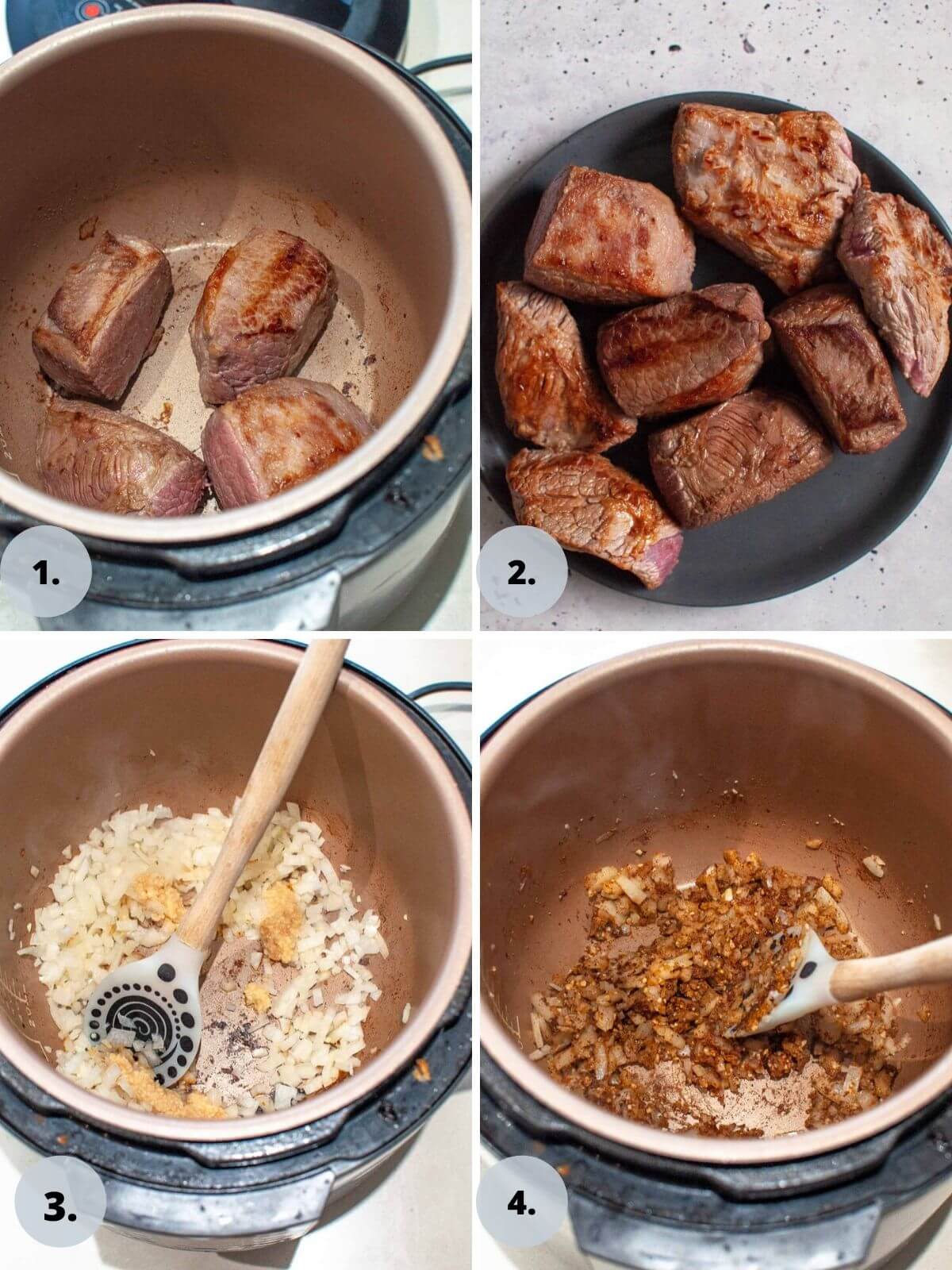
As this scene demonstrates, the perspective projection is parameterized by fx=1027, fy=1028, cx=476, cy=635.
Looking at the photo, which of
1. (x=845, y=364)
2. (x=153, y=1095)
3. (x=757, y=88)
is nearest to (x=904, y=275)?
(x=845, y=364)

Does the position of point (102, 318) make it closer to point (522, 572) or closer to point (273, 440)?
point (273, 440)

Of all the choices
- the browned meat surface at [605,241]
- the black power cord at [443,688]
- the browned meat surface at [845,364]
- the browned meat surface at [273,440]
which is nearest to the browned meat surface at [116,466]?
the browned meat surface at [273,440]

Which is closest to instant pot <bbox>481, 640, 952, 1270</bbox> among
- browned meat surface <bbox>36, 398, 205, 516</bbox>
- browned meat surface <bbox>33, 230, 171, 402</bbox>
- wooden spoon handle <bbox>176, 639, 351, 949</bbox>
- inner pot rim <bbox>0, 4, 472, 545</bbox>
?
wooden spoon handle <bbox>176, 639, 351, 949</bbox>

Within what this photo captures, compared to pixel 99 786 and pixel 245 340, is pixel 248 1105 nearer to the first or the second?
pixel 99 786

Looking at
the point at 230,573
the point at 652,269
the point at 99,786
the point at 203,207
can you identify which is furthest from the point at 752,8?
the point at 99,786

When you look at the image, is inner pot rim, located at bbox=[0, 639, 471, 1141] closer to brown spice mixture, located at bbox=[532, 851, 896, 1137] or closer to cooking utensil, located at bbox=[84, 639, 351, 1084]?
cooking utensil, located at bbox=[84, 639, 351, 1084]

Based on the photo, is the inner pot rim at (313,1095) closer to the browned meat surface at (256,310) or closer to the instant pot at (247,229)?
the instant pot at (247,229)
